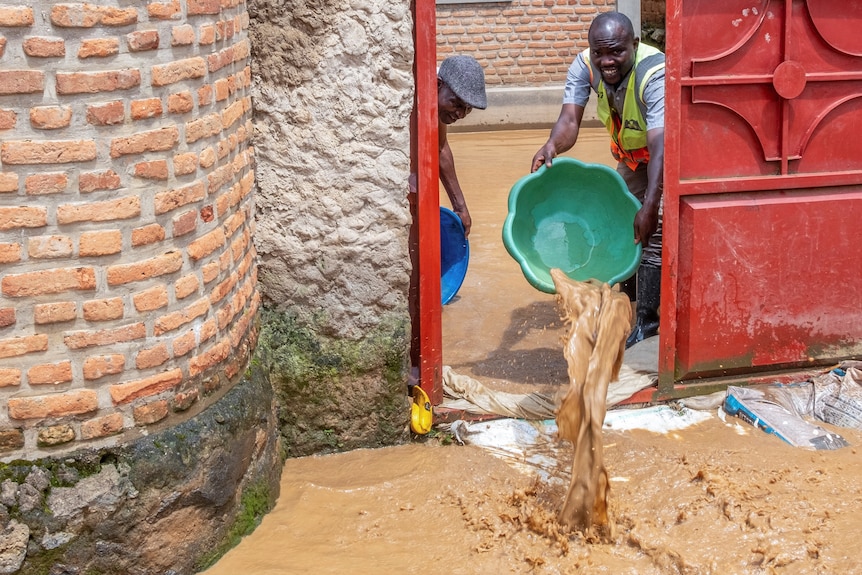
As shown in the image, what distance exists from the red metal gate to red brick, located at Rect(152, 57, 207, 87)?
83.8 inches

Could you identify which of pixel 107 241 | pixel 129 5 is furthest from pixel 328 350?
pixel 129 5

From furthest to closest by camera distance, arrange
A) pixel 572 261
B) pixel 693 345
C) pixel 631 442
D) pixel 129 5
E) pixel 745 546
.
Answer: pixel 572 261
pixel 693 345
pixel 631 442
pixel 745 546
pixel 129 5

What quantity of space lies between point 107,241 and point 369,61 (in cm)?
139

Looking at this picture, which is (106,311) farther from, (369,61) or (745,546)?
(745,546)

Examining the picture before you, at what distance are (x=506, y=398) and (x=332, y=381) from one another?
3.06ft

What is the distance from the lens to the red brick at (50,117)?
9.94 feet

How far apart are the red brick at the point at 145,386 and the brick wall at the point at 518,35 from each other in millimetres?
9777

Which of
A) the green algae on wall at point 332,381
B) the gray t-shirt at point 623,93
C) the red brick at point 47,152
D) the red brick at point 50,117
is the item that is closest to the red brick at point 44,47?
the red brick at point 50,117

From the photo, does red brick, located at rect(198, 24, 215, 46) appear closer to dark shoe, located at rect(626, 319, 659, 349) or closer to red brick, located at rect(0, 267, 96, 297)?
red brick, located at rect(0, 267, 96, 297)

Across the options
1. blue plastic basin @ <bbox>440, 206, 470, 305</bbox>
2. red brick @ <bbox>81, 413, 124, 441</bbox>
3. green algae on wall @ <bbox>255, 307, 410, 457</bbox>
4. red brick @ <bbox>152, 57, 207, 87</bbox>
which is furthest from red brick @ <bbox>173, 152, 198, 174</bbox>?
blue plastic basin @ <bbox>440, 206, 470, 305</bbox>

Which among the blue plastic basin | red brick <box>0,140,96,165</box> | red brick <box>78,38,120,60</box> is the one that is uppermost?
red brick <box>78,38,120,60</box>

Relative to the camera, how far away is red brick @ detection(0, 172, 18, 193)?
3.03 metres

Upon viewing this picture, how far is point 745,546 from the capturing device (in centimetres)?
369

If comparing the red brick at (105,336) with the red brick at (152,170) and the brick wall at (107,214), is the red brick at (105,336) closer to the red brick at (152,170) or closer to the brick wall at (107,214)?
the brick wall at (107,214)
